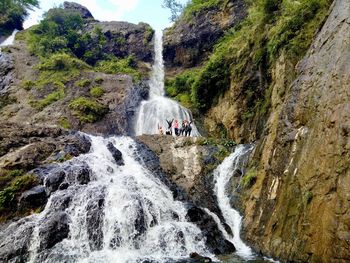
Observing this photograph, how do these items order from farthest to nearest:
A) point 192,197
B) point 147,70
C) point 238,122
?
1. point 147,70
2. point 238,122
3. point 192,197

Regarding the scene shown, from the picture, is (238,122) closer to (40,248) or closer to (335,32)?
(335,32)

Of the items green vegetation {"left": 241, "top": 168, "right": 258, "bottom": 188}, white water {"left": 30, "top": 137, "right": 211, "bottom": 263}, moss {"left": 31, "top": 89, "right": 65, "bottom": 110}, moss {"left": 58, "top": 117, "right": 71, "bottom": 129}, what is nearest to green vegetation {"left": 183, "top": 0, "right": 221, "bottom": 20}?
moss {"left": 31, "top": 89, "right": 65, "bottom": 110}

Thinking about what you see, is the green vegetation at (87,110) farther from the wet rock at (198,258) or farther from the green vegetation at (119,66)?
the wet rock at (198,258)

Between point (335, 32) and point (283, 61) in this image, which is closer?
point (335, 32)

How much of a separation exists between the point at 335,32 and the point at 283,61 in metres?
6.03

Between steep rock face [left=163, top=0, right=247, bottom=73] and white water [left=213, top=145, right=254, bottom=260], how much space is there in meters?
21.8

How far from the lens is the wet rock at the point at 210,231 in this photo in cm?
1309

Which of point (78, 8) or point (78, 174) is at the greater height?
point (78, 8)

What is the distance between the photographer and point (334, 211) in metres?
9.01

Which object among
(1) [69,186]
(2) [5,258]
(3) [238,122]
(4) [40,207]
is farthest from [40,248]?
(3) [238,122]

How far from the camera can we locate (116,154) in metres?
18.9

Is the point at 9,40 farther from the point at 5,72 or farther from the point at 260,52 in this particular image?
the point at 260,52

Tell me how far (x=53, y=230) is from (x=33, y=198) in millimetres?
2266

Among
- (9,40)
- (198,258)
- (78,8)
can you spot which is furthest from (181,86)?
(78,8)
